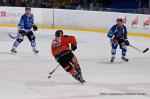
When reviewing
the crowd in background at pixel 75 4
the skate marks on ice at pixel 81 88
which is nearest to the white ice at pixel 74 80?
the skate marks on ice at pixel 81 88

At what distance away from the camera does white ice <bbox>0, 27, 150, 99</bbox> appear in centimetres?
879

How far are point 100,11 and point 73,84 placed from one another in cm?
1252

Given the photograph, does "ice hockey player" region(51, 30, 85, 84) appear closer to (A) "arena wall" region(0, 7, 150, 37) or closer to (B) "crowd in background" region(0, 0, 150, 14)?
(A) "arena wall" region(0, 7, 150, 37)

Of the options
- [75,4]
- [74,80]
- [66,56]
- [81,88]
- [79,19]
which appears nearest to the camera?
[81,88]

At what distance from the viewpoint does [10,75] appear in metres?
10.8

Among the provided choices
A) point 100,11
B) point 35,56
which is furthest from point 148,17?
point 35,56

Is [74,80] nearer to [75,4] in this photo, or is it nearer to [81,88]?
[81,88]

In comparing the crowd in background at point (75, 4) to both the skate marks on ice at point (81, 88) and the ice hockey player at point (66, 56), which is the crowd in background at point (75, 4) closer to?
the skate marks on ice at point (81, 88)

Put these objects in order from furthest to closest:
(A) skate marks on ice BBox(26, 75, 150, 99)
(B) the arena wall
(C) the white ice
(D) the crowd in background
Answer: (D) the crowd in background → (B) the arena wall → (C) the white ice → (A) skate marks on ice BBox(26, 75, 150, 99)

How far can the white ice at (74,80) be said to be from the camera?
8.79 m

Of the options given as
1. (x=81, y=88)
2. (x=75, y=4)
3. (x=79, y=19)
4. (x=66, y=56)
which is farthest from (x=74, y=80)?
(x=75, y=4)

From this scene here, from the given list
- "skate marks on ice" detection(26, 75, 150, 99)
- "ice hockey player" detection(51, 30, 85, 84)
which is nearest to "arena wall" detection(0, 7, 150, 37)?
"skate marks on ice" detection(26, 75, 150, 99)

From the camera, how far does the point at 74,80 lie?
10258 millimetres

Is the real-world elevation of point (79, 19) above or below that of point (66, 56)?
below
